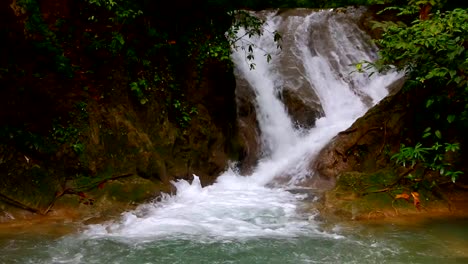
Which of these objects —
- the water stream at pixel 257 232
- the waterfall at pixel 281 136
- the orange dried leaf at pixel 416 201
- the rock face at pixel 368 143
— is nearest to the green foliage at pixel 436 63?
the orange dried leaf at pixel 416 201

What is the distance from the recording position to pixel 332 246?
5.00m

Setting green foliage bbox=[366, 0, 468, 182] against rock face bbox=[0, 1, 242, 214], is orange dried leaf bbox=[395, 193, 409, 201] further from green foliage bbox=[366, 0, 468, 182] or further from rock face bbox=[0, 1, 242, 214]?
rock face bbox=[0, 1, 242, 214]

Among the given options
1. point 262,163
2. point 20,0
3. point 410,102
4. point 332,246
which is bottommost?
point 332,246

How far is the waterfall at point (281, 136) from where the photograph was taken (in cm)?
569

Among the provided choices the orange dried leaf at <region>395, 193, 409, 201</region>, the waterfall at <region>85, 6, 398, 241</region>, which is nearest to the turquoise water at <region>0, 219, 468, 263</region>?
the waterfall at <region>85, 6, 398, 241</region>

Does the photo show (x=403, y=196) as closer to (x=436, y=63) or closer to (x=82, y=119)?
(x=436, y=63)

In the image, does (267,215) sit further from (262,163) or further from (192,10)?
(192,10)

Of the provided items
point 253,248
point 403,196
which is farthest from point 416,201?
point 253,248

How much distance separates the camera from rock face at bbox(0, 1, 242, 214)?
596cm

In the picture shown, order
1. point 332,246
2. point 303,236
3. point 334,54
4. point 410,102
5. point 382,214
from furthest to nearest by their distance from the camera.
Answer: point 334,54, point 410,102, point 382,214, point 303,236, point 332,246

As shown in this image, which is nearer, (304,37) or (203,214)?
(203,214)

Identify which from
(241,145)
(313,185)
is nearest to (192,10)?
(241,145)

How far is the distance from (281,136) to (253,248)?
5.48 m

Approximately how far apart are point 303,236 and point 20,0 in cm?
474
